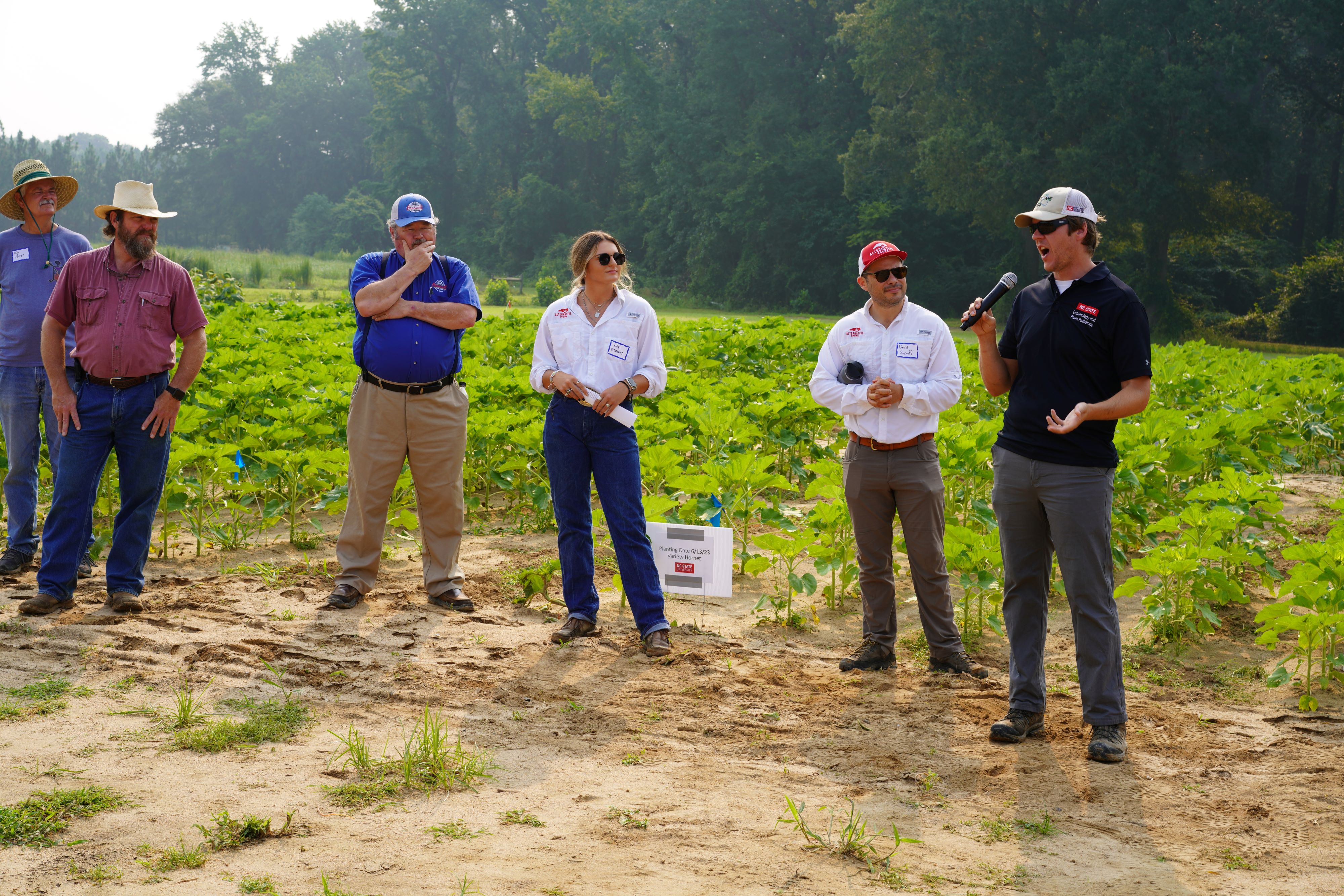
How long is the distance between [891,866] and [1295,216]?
40.6 meters

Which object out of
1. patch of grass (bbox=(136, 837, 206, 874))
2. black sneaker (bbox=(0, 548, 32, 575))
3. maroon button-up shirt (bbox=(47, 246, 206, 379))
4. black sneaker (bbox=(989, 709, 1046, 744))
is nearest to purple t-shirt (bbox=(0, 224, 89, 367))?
maroon button-up shirt (bbox=(47, 246, 206, 379))

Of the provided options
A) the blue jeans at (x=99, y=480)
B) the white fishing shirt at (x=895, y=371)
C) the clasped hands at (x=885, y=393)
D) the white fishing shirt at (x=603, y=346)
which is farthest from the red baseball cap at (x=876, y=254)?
the blue jeans at (x=99, y=480)

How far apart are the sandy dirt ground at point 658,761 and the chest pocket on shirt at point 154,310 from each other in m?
1.34

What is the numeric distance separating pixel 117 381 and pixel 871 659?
3659 millimetres

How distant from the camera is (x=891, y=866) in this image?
3.12m

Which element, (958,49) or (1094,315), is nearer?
(1094,315)

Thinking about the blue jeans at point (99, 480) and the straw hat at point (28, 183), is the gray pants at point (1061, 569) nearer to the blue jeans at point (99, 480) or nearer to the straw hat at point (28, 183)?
the blue jeans at point (99, 480)

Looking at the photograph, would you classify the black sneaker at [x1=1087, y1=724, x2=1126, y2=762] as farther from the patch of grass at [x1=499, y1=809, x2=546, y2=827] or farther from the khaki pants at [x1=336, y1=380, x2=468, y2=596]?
the khaki pants at [x1=336, y1=380, x2=468, y2=596]

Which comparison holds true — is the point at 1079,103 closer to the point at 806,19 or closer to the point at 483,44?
the point at 806,19

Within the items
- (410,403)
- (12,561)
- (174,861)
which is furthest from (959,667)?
(12,561)

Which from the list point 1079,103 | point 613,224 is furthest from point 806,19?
point 1079,103

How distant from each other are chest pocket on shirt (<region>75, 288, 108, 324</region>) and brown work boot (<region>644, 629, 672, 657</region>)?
2935mm

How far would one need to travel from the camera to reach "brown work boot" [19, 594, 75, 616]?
5176 mm

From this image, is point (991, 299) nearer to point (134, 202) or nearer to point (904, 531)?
point (904, 531)
